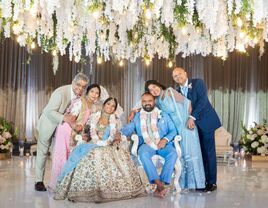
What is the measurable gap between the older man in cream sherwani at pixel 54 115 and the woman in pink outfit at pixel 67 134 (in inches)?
3.0

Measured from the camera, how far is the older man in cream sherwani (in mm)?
5328

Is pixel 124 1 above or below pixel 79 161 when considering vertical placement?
above

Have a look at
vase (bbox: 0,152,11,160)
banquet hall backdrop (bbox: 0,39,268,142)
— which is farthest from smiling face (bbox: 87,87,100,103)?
banquet hall backdrop (bbox: 0,39,268,142)

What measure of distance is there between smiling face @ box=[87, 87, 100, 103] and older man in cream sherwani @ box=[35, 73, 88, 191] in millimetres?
122

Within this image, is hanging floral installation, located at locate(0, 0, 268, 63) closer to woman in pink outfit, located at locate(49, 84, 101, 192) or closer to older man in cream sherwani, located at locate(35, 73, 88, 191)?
older man in cream sherwani, located at locate(35, 73, 88, 191)

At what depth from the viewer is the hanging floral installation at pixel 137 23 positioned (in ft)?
21.2

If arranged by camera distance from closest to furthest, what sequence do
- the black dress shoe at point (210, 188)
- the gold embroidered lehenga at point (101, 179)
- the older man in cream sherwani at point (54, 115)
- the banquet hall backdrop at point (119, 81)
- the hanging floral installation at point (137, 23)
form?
the gold embroidered lehenga at point (101, 179) < the older man in cream sherwani at point (54, 115) < the black dress shoe at point (210, 188) < the hanging floral installation at point (137, 23) < the banquet hall backdrop at point (119, 81)

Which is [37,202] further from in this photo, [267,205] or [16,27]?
[16,27]

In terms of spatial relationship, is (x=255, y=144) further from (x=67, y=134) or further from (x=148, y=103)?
(x=67, y=134)

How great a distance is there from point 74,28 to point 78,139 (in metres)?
3.34

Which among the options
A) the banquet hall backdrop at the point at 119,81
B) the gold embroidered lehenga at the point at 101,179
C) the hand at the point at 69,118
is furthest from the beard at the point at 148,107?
the banquet hall backdrop at the point at 119,81

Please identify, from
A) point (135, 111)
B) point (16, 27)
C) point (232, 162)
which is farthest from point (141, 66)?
point (135, 111)

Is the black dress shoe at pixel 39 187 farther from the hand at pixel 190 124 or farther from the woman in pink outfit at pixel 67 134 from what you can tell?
the hand at pixel 190 124

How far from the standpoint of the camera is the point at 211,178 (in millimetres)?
5543
